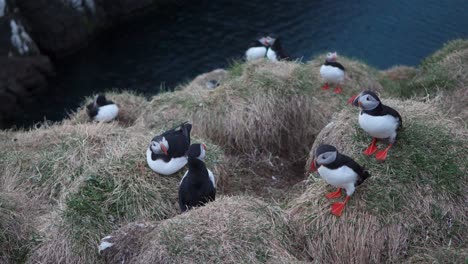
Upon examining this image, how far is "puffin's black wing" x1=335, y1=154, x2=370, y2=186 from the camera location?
5.28m

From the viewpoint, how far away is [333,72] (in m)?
9.22

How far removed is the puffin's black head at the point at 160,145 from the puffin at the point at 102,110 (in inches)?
119

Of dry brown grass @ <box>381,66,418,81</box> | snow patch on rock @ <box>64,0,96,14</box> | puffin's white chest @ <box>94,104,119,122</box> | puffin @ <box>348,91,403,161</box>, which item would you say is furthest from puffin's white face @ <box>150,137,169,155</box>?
snow patch on rock @ <box>64,0,96,14</box>

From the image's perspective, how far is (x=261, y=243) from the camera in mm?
5152

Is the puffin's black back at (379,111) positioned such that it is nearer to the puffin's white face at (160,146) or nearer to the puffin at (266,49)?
the puffin's white face at (160,146)

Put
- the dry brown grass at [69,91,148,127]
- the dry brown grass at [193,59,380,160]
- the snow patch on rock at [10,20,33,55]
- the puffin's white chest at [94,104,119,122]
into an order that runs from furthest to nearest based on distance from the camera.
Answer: the snow patch on rock at [10,20,33,55] → the dry brown grass at [69,91,148,127] → the puffin's white chest at [94,104,119,122] → the dry brown grass at [193,59,380,160]

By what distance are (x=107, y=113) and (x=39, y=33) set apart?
34.8 feet

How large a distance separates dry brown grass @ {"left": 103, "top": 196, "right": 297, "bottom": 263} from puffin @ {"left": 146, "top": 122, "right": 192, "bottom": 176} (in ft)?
3.15

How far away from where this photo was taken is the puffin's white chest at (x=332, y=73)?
363 inches

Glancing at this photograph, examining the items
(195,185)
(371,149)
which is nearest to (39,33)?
(195,185)

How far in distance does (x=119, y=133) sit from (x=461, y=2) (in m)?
16.5

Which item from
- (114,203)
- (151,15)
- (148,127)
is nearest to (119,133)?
(148,127)

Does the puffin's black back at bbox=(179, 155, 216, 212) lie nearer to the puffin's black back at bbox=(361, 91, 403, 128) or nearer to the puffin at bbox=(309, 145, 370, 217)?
the puffin at bbox=(309, 145, 370, 217)

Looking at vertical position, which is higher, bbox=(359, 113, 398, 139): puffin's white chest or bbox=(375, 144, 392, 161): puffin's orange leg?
bbox=(359, 113, 398, 139): puffin's white chest
